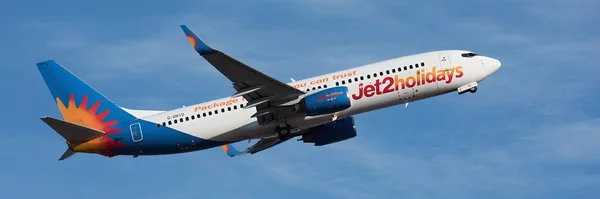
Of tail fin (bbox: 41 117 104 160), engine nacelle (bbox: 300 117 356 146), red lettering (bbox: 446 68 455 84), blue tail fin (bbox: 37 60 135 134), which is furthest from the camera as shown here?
engine nacelle (bbox: 300 117 356 146)

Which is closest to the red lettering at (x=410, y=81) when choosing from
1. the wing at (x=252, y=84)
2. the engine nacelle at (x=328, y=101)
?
the engine nacelle at (x=328, y=101)

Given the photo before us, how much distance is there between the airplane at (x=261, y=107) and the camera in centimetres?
8281

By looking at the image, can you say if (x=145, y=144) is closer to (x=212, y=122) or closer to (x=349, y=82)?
(x=212, y=122)

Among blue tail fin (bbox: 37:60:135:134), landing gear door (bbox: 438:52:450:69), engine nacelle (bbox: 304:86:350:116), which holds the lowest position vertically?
engine nacelle (bbox: 304:86:350:116)

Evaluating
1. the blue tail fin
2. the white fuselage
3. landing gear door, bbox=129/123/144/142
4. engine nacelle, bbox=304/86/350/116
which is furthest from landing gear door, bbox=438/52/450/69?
the blue tail fin

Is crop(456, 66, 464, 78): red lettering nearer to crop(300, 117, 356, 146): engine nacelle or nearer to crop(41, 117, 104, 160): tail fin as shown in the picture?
crop(300, 117, 356, 146): engine nacelle

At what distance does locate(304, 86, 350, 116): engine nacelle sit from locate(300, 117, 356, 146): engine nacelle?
287 inches

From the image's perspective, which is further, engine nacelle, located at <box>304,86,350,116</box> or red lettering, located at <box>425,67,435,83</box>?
red lettering, located at <box>425,67,435,83</box>

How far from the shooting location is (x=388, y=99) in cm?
8338

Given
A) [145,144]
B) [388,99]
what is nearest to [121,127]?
[145,144]

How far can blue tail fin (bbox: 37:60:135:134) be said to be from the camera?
8788 cm

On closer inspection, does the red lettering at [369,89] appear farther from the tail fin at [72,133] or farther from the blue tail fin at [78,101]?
the tail fin at [72,133]

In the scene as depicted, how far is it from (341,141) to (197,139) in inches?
467

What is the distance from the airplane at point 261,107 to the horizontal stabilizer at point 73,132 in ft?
0.24
